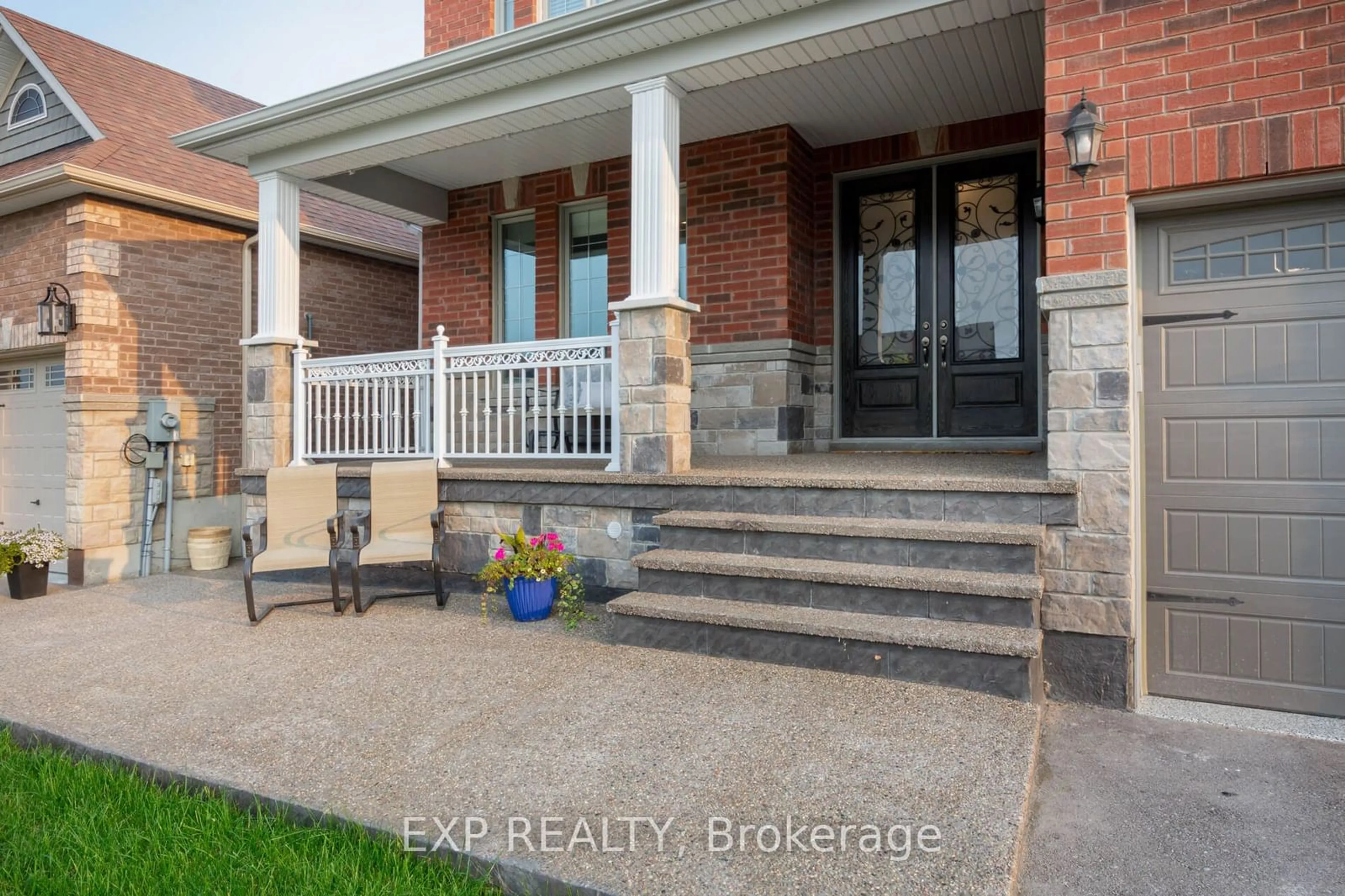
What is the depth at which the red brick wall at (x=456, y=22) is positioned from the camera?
7.30m

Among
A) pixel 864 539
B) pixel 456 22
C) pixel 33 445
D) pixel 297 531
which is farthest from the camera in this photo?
pixel 33 445

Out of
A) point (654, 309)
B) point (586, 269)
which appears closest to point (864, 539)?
point (654, 309)

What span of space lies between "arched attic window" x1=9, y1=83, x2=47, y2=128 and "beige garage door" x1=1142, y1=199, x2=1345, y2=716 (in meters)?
10.3

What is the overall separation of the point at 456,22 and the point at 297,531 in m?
5.00

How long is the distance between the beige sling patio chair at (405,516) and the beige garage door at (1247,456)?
3.99m

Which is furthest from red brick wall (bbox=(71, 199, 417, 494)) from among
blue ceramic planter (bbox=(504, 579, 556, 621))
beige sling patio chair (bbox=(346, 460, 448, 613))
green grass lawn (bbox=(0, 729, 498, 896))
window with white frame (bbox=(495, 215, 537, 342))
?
green grass lawn (bbox=(0, 729, 498, 896))

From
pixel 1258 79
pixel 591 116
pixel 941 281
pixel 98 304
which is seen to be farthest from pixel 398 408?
pixel 1258 79

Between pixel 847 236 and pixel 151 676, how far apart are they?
5.57m

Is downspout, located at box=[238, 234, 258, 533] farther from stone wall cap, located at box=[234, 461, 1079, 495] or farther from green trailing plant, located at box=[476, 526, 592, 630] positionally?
green trailing plant, located at box=[476, 526, 592, 630]

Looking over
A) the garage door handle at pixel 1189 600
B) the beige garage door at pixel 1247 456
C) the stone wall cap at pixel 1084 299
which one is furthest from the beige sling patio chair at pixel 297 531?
the beige garage door at pixel 1247 456

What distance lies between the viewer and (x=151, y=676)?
3.70m

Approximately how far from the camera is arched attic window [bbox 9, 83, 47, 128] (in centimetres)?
837

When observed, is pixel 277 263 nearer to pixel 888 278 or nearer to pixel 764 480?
pixel 764 480

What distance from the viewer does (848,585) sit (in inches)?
142
